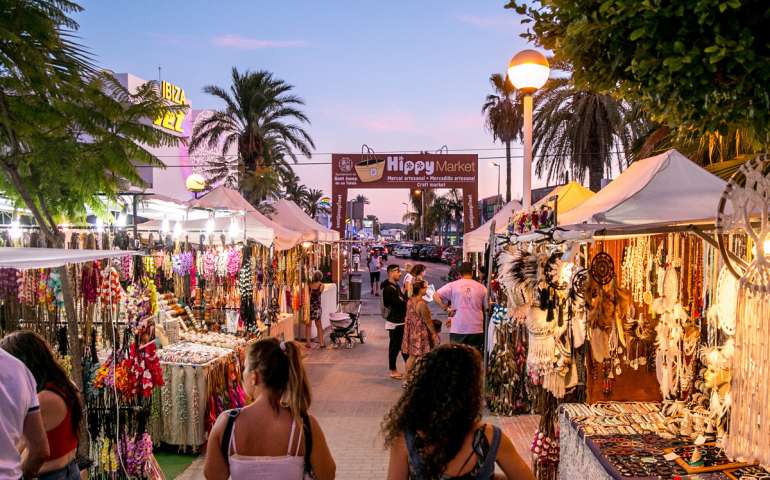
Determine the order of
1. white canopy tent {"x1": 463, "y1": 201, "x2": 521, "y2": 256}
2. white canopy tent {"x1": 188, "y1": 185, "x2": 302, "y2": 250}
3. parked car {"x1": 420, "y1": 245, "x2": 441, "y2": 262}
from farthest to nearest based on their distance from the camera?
1. parked car {"x1": 420, "y1": 245, "x2": 441, "y2": 262}
2. white canopy tent {"x1": 463, "y1": 201, "x2": 521, "y2": 256}
3. white canopy tent {"x1": 188, "y1": 185, "x2": 302, "y2": 250}

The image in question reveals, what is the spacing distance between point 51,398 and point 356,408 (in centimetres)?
567

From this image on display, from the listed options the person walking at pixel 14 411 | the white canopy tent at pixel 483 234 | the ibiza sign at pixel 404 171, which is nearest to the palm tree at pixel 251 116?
the ibiza sign at pixel 404 171

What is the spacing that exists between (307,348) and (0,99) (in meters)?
9.40

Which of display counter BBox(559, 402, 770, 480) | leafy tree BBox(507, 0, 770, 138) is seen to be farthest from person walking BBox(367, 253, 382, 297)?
leafy tree BBox(507, 0, 770, 138)

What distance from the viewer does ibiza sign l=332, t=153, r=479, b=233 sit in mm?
22594

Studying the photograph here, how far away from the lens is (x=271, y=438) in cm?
307

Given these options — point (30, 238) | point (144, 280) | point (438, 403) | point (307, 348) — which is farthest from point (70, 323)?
point (307, 348)

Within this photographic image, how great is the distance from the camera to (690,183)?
15.0 feet

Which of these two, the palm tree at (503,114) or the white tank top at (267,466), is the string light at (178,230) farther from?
the palm tree at (503,114)

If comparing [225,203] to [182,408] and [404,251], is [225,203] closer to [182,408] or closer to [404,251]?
[182,408]

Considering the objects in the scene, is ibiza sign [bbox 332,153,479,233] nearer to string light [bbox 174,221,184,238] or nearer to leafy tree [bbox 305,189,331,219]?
string light [bbox 174,221,184,238]

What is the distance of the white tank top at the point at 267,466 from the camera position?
2.98 m

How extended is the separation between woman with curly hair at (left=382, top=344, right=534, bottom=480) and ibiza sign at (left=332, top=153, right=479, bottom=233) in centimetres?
2001

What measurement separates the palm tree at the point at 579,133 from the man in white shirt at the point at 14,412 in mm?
12652
